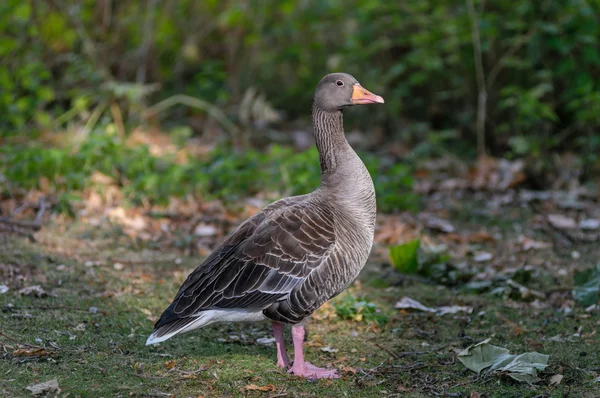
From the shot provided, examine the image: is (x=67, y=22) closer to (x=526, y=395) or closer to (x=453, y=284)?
(x=453, y=284)

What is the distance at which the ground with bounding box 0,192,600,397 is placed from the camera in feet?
14.1

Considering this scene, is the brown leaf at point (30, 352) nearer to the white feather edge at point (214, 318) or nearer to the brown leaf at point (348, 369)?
the white feather edge at point (214, 318)

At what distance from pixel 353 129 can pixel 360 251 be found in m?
7.80

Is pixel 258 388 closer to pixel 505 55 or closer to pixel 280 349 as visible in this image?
pixel 280 349

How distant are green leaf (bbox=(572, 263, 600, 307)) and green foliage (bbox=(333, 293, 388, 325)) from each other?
1641 mm

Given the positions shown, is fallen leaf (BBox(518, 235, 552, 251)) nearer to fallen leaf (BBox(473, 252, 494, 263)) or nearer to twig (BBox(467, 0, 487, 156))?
fallen leaf (BBox(473, 252, 494, 263))

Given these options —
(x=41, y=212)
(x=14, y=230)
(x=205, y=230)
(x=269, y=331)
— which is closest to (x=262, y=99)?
(x=205, y=230)

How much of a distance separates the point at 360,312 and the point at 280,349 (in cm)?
103

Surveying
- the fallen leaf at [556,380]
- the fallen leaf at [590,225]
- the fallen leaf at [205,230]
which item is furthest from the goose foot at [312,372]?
the fallen leaf at [590,225]

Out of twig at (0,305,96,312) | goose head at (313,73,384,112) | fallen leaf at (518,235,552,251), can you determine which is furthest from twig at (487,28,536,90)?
twig at (0,305,96,312)

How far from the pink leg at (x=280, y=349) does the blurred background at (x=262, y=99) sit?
10.5 ft

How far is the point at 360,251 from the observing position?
487cm

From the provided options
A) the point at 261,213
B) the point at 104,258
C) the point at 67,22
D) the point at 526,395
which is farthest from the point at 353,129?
the point at 526,395

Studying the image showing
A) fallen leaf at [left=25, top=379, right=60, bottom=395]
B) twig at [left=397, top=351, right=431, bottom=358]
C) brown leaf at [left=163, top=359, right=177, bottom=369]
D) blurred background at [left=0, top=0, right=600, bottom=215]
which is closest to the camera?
fallen leaf at [left=25, top=379, right=60, bottom=395]
